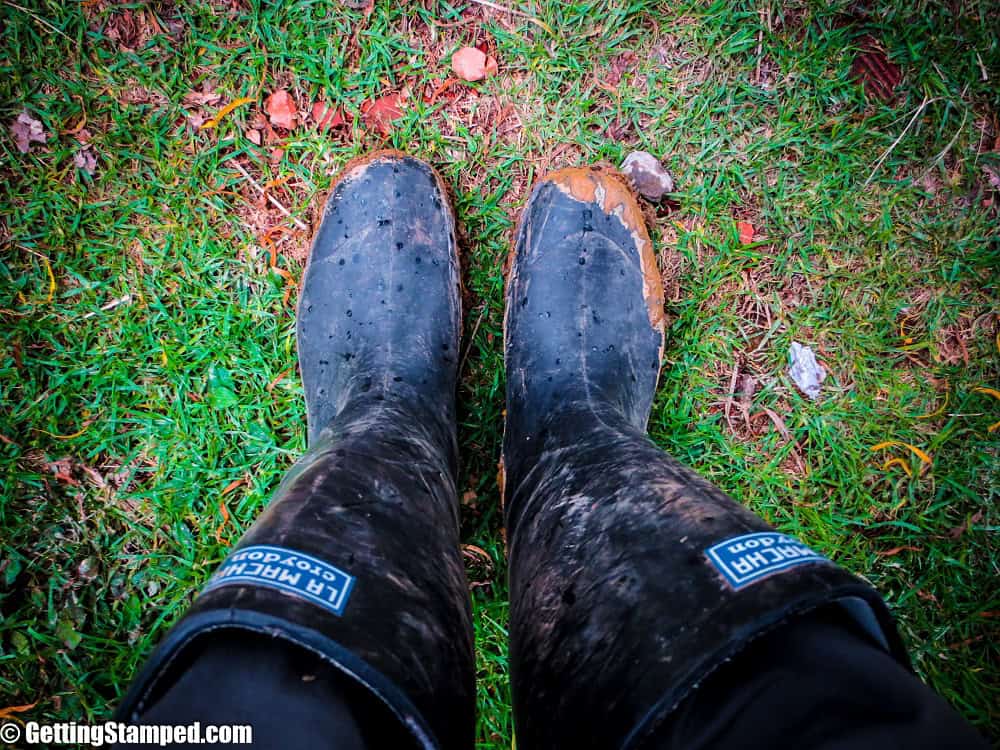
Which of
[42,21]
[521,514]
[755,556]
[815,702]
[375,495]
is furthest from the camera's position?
[42,21]

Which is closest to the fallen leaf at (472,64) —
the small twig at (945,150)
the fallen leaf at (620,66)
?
the fallen leaf at (620,66)

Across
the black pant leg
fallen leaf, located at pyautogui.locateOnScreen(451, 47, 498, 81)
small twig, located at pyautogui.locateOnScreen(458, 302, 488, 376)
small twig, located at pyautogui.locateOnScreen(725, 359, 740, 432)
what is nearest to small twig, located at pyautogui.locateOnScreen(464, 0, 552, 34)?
fallen leaf, located at pyautogui.locateOnScreen(451, 47, 498, 81)

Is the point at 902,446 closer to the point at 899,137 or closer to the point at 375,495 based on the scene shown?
the point at 899,137

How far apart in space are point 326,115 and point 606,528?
49.4 inches

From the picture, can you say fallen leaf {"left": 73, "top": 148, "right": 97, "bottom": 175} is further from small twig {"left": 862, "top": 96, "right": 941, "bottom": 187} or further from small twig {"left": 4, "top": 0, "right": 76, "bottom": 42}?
small twig {"left": 862, "top": 96, "right": 941, "bottom": 187}

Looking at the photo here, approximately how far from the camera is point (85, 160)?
59.2 inches

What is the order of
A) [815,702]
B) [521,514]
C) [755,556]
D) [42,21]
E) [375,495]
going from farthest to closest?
[42,21], [521,514], [375,495], [755,556], [815,702]

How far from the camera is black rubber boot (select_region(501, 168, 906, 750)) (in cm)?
67

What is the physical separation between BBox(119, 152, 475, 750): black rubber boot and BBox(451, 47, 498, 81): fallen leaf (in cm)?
27

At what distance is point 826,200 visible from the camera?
5.14 feet

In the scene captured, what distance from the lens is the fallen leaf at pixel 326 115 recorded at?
1.52 metres

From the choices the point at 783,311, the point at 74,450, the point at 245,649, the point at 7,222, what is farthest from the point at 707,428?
the point at 7,222

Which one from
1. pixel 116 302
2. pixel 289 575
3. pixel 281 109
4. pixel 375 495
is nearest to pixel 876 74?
pixel 281 109

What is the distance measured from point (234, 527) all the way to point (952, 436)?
1.83 m
